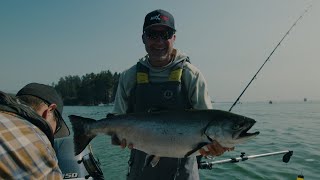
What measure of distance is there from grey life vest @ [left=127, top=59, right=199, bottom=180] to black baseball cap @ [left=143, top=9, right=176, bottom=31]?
0.57m

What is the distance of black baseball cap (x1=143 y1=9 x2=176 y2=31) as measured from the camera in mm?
5156

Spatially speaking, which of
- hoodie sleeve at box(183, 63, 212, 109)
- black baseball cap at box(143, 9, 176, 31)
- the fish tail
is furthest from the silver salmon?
black baseball cap at box(143, 9, 176, 31)

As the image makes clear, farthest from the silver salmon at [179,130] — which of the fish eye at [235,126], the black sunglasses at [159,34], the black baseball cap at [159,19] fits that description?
the black baseball cap at [159,19]

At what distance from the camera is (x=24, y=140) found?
2395 millimetres

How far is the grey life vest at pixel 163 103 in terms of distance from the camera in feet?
16.7

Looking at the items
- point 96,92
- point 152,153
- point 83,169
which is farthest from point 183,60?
point 96,92

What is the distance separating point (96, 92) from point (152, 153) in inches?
5279

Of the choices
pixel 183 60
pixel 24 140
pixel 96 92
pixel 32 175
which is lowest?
pixel 96 92

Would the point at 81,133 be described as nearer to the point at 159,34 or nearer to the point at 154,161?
the point at 154,161

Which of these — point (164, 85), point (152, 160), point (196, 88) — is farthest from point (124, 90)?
point (152, 160)

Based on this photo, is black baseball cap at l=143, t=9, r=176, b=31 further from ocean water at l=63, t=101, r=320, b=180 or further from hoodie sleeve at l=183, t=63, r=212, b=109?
ocean water at l=63, t=101, r=320, b=180

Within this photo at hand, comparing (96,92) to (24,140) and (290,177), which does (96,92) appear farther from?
(24,140)

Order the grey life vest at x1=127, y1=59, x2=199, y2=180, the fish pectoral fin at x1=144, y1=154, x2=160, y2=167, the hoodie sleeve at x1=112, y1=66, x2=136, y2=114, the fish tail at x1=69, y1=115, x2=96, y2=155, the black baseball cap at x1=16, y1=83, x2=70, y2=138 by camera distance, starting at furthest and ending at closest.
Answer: the hoodie sleeve at x1=112, y1=66, x2=136, y2=114 < the grey life vest at x1=127, y1=59, x2=199, y2=180 < the fish tail at x1=69, y1=115, x2=96, y2=155 < the fish pectoral fin at x1=144, y1=154, x2=160, y2=167 < the black baseball cap at x1=16, y1=83, x2=70, y2=138

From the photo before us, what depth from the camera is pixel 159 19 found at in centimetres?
516
